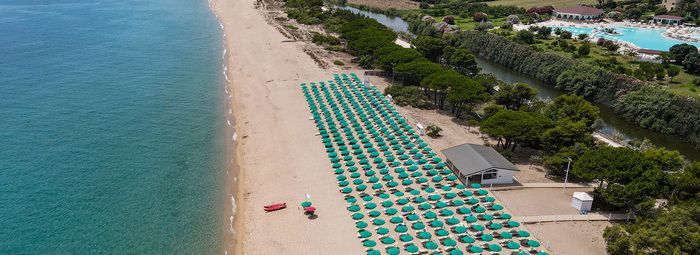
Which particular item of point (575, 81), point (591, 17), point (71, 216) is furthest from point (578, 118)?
point (591, 17)

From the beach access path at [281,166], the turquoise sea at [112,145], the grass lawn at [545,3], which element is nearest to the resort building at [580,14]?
the grass lawn at [545,3]

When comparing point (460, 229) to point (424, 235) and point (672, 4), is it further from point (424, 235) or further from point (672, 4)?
point (672, 4)

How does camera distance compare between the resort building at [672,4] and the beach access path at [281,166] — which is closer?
the beach access path at [281,166]

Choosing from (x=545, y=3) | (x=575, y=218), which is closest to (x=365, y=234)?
(x=575, y=218)

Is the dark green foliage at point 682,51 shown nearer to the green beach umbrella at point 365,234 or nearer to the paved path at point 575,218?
the paved path at point 575,218

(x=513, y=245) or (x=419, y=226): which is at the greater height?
(x=513, y=245)

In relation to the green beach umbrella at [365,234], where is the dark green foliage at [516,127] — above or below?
above

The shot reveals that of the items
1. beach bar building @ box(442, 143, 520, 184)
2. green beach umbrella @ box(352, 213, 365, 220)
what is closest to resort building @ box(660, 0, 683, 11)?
beach bar building @ box(442, 143, 520, 184)
